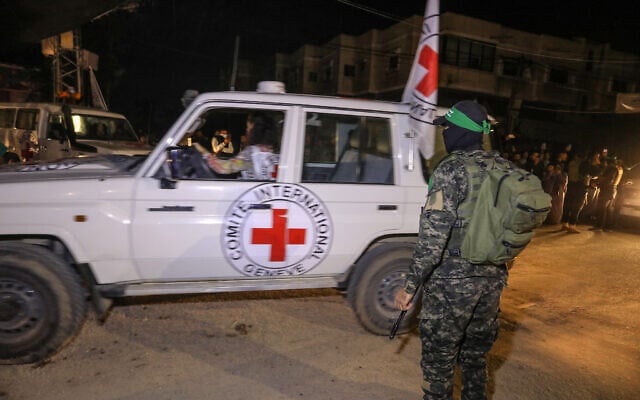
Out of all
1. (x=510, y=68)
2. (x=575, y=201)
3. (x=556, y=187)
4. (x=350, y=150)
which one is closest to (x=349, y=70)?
(x=510, y=68)

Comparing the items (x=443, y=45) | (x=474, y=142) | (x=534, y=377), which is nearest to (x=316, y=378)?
(x=534, y=377)

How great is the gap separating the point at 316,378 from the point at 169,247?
1.48 metres

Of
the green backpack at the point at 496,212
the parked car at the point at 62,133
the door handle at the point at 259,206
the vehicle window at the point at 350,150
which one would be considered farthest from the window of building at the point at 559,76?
the green backpack at the point at 496,212

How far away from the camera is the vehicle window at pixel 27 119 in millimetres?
9091

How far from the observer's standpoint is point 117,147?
26.2ft

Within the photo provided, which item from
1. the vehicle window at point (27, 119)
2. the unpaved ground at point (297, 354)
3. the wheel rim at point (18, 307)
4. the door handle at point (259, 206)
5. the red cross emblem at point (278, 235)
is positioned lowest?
the unpaved ground at point (297, 354)

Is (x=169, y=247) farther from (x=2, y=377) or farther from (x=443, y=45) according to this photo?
(x=443, y=45)

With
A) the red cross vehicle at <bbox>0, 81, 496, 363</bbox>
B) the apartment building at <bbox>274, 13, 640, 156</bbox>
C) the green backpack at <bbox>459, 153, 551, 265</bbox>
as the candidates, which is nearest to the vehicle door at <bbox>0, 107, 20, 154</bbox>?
the red cross vehicle at <bbox>0, 81, 496, 363</bbox>

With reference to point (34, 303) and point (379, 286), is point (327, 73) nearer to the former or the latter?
point (379, 286)

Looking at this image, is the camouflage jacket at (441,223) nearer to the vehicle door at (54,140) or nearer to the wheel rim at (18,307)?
the wheel rim at (18,307)

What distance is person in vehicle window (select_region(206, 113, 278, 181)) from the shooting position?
136 inches

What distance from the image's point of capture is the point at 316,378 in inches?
121

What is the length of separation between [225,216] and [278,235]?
442 millimetres

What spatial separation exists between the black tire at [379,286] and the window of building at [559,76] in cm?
3066
